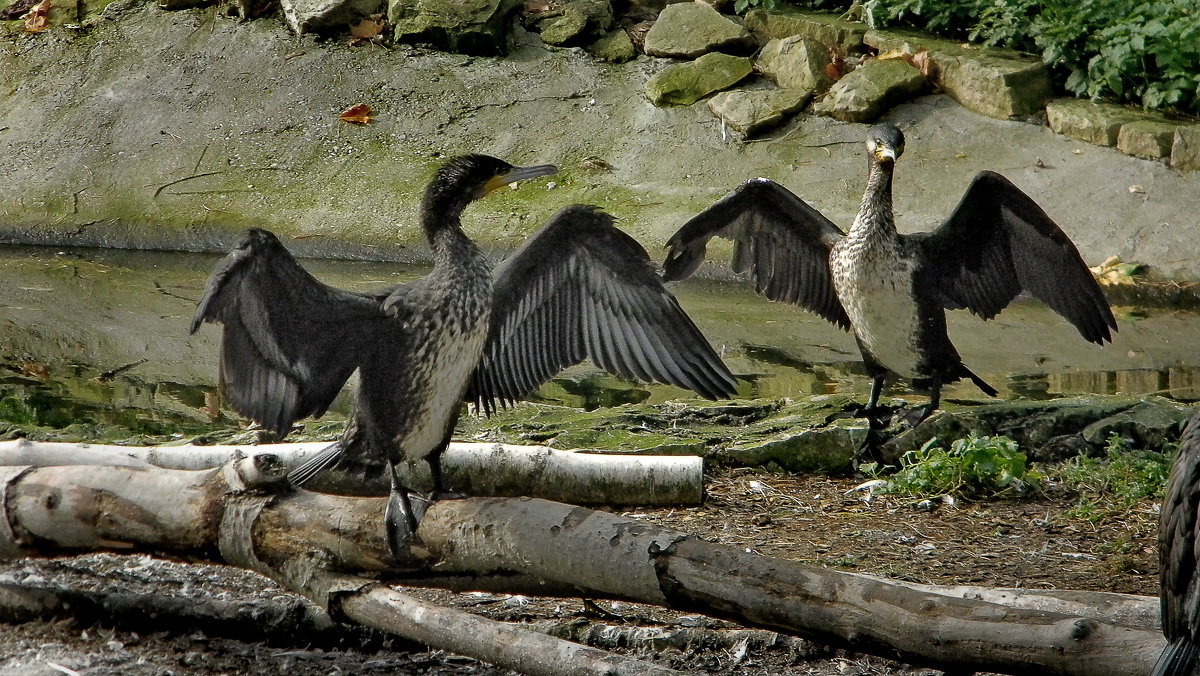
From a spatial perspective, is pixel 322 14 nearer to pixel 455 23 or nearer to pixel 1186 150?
pixel 455 23

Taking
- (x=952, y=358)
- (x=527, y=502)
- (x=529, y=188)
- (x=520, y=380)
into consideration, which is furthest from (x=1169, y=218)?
(x=527, y=502)

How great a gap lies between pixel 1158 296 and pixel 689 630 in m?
5.03

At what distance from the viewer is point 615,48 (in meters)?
9.57

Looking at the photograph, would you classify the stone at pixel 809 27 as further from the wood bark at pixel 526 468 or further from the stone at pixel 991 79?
the wood bark at pixel 526 468

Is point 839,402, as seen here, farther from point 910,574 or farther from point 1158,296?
point 1158,296

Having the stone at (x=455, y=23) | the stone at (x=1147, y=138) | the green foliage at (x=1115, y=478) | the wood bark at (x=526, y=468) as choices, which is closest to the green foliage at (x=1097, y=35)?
the stone at (x=1147, y=138)

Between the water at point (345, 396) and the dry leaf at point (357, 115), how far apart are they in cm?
156

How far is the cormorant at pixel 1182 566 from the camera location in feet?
7.60

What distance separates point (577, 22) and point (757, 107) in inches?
68.4

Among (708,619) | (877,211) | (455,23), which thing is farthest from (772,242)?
(455,23)

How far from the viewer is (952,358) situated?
496 cm

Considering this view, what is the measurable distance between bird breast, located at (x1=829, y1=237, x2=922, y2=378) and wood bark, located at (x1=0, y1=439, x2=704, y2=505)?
3.96 feet

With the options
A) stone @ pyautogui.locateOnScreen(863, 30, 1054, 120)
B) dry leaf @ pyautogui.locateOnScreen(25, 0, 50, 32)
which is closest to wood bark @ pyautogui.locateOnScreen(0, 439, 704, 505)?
stone @ pyautogui.locateOnScreen(863, 30, 1054, 120)

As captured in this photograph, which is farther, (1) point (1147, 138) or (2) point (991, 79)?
(2) point (991, 79)
